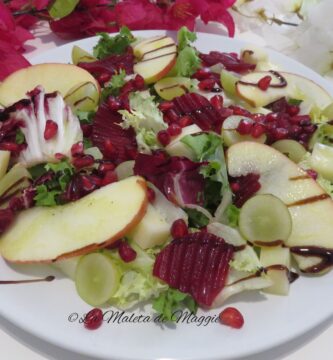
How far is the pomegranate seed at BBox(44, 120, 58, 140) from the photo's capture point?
5.82ft

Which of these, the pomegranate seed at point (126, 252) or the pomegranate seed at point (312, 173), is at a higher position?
the pomegranate seed at point (126, 252)

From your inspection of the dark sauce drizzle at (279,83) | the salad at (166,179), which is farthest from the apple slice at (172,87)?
the dark sauce drizzle at (279,83)

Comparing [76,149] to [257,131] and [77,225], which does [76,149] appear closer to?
[77,225]

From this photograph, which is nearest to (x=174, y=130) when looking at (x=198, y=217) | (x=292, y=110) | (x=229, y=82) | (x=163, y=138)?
(x=163, y=138)

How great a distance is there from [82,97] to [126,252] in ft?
2.65

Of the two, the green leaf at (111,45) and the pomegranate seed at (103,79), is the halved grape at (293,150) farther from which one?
the green leaf at (111,45)

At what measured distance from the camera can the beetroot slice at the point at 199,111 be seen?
1.94 meters

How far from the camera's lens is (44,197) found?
5.15 feet

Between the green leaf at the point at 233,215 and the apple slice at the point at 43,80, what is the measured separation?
0.83 meters

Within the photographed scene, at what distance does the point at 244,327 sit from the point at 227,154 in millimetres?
623

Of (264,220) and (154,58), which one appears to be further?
(154,58)

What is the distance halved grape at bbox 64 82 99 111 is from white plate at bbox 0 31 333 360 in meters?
0.76

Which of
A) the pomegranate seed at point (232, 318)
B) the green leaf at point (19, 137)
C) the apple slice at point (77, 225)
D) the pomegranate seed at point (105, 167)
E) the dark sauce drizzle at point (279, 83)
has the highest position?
the green leaf at point (19, 137)

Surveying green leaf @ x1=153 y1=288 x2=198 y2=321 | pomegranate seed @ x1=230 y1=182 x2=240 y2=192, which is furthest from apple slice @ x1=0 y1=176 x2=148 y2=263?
pomegranate seed @ x1=230 y1=182 x2=240 y2=192
